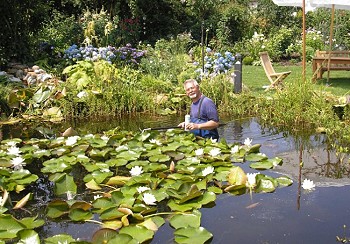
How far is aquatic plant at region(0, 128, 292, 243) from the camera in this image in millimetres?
3498

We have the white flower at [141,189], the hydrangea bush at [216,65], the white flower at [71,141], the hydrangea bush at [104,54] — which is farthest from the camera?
the hydrangea bush at [104,54]

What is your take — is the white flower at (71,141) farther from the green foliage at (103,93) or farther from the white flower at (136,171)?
the green foliage at (103,93)

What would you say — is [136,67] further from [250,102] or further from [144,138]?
[144,138]

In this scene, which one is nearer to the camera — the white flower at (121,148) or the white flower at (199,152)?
the white flower at (199,152)

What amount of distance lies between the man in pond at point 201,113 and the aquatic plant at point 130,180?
18 cm

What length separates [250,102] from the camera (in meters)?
8.14

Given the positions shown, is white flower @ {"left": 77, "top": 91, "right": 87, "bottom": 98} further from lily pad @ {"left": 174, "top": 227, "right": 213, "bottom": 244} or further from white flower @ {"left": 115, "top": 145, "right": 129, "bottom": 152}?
lily pad @ {"left": 174, "top": 227, "right": 213, "bottom": 244}

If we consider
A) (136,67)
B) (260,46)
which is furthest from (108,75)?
(260,46)

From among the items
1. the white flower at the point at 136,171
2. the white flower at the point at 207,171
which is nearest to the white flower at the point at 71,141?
the white flower at the point at 136,171

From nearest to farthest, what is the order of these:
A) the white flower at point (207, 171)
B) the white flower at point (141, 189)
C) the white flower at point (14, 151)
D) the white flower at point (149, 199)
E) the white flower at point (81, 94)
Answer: the white flower at point (149, 199) → the white flower at point (141, 189) → the white flower at point (207, 171) → the white flower at point (14, 151) → the white flower at point (81, 94)

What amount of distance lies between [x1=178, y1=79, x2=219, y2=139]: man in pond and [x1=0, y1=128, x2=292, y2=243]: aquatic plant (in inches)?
7.0

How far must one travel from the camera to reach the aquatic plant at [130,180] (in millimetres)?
3498

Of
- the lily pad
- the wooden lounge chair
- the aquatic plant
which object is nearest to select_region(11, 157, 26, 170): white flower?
the aquatic plant

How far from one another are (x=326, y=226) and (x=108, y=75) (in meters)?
5.39
